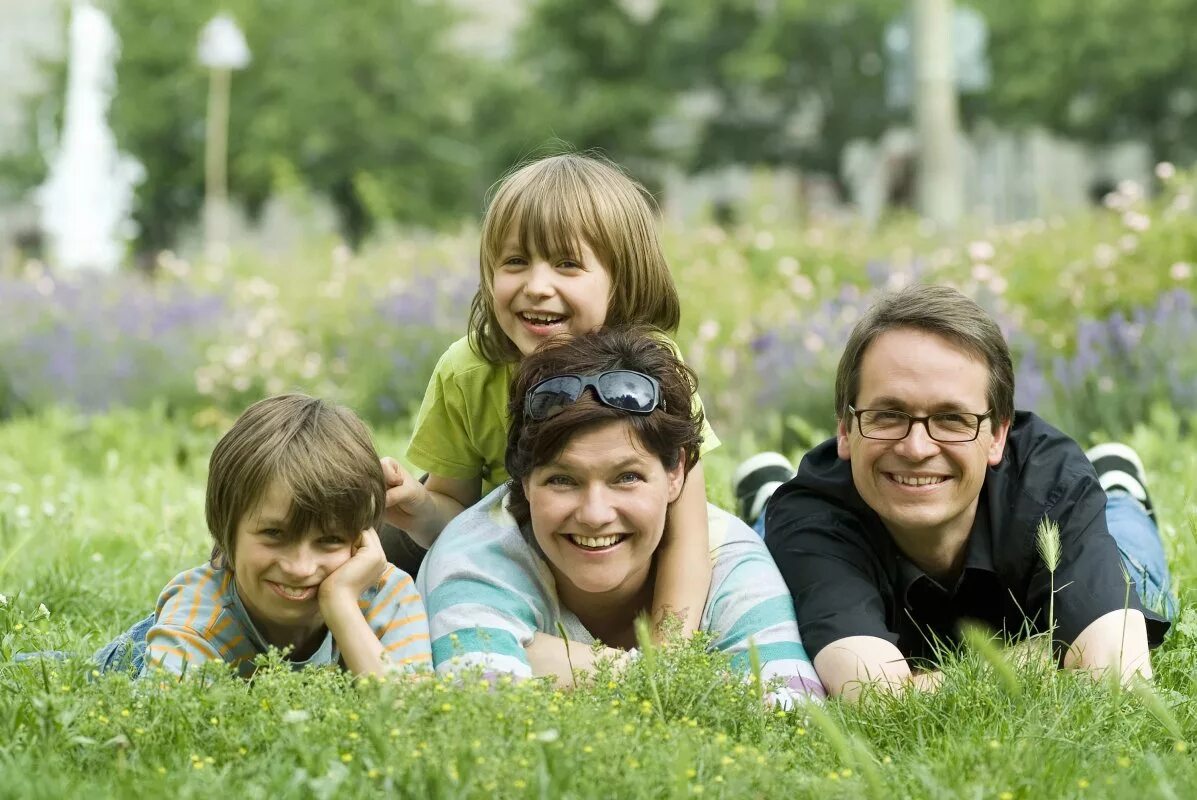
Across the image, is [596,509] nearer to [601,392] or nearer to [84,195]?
[601,392]

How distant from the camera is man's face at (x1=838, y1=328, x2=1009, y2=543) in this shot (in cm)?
361

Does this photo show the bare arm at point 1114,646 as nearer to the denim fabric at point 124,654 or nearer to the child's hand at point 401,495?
the child's hand at point 401,495

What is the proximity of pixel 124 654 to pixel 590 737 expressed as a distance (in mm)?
1409

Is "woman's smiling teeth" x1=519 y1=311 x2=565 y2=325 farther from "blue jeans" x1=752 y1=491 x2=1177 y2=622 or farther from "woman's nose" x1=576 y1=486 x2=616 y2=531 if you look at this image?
"blue jeans" x1=752 y1=491 x2=1177 y2=622

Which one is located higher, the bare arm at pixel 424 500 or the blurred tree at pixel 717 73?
the blurred tree at pixel 717 73

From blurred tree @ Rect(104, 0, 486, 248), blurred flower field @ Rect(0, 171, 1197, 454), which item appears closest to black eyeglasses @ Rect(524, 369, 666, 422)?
blurred flower field @ Rect(0, 171, 1197, 454)

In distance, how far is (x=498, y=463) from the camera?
4.14 meters

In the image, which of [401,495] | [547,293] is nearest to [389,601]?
[401,495]

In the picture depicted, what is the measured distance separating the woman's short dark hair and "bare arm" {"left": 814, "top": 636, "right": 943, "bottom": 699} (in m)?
0.59

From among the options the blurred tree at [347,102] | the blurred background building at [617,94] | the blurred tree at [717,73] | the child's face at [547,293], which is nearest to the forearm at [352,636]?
the child's face at [547,293]

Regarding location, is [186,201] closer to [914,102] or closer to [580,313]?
[914,102]

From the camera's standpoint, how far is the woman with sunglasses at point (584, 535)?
11.3 ft

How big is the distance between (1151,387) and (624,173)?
388cm

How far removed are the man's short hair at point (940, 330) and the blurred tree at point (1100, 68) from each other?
28.9 metres
